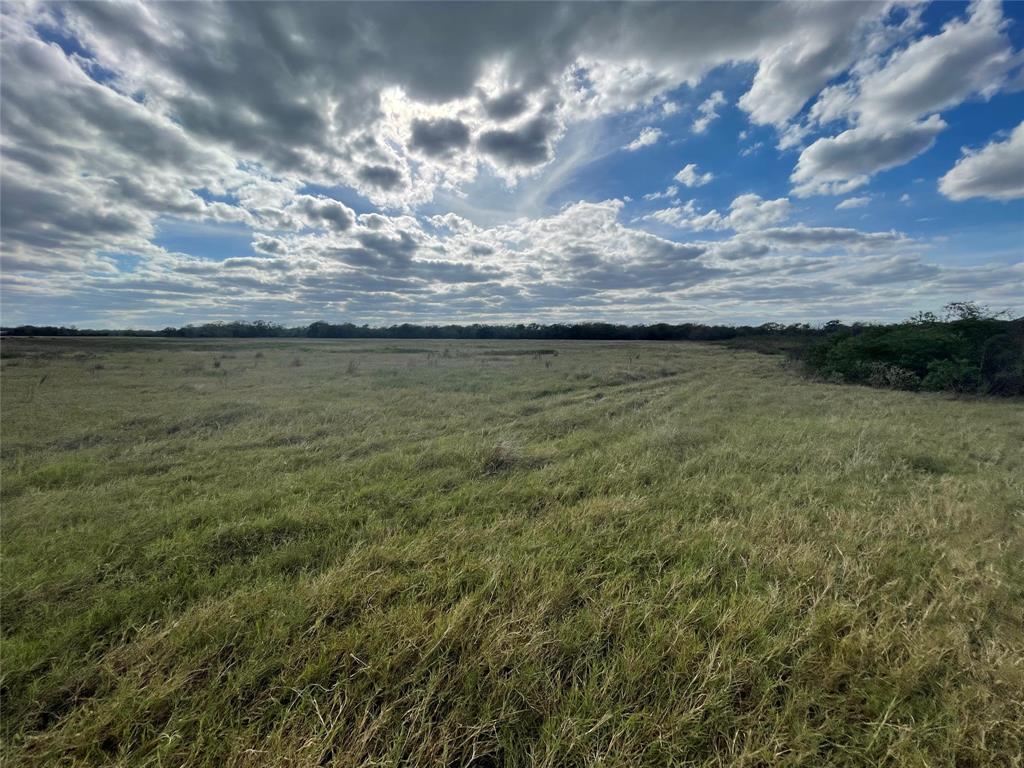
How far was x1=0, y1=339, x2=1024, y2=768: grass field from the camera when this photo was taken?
2268 millimetres

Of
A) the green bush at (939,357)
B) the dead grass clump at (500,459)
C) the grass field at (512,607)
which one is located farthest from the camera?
the green bush at (939,357)

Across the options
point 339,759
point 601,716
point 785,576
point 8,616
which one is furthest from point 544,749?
point 8,616

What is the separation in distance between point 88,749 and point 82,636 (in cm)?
115

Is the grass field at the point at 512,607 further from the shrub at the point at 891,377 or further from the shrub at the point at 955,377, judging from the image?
the shrub at the point at 891,377

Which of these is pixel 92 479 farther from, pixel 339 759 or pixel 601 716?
pixel 601 716

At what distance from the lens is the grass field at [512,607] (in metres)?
2.27

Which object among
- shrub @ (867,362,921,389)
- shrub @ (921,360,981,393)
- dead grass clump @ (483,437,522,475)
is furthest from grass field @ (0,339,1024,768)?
shrub @ (867,362,921,389)

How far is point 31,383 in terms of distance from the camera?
15.5m

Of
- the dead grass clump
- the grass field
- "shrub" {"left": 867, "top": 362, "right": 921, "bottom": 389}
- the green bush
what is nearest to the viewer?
the grass field

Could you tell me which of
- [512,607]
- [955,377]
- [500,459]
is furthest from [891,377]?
[512,607]

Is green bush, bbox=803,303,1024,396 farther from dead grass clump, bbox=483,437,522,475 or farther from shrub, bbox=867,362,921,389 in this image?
dead grass clump, bbox=483,437,522,475

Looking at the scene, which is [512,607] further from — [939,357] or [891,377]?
[939,357]

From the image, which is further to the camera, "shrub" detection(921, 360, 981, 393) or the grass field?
"shrub" detection(921, 360, 981, 393)

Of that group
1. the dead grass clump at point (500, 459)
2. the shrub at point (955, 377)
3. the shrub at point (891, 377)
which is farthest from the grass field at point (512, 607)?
the shrub at point (891, 377)
